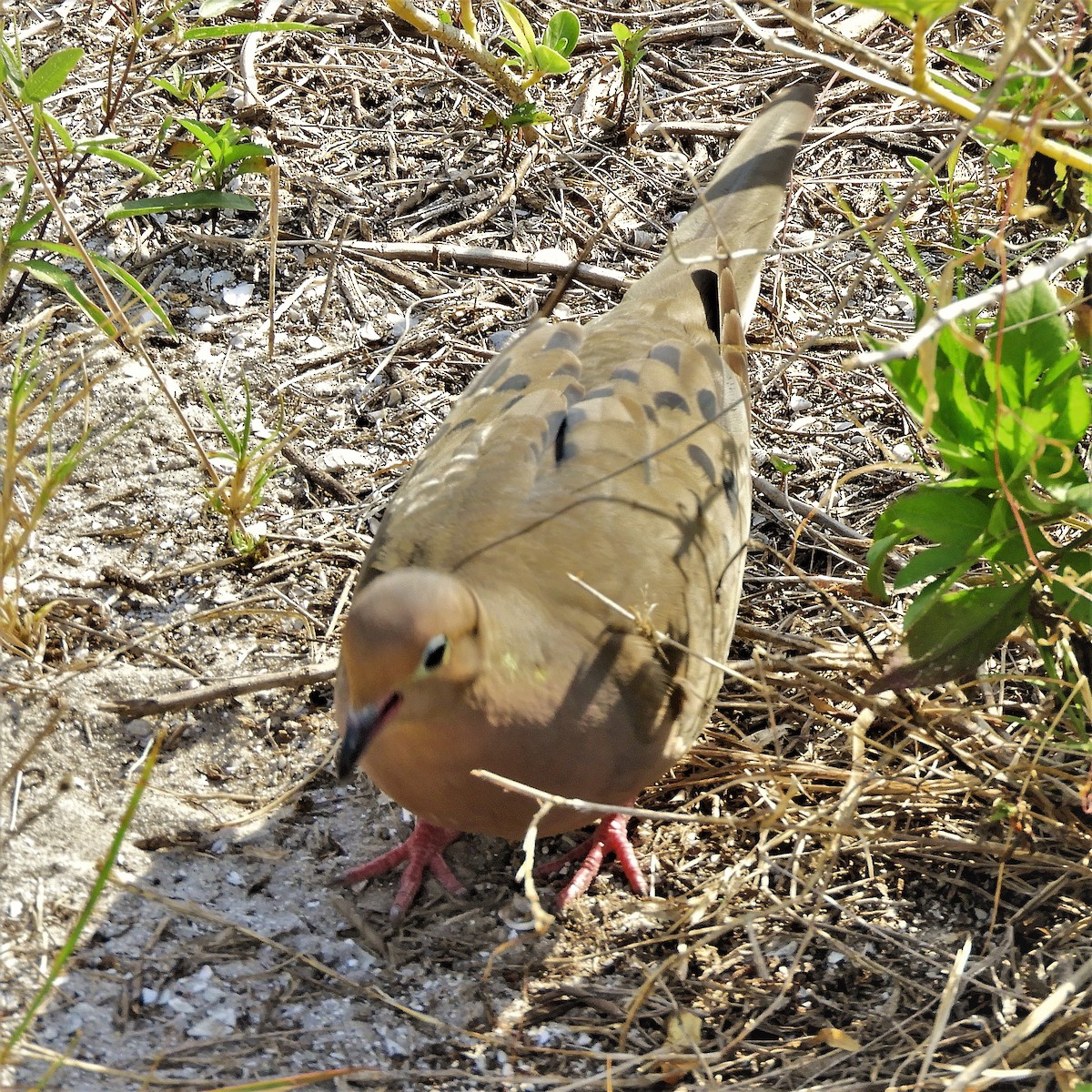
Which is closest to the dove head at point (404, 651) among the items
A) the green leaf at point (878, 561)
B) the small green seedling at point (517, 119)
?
the green leaf at point (878, 561)

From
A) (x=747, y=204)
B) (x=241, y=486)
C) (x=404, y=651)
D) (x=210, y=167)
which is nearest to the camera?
(x=404, y=651)

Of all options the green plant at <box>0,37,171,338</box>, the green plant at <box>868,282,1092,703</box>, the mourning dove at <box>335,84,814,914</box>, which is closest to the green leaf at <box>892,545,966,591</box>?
the green plant at <box>868,282,1092,703</box>

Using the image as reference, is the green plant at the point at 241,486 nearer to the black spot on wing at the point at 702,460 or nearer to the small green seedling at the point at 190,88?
the black spot on wing at the point at 702,460

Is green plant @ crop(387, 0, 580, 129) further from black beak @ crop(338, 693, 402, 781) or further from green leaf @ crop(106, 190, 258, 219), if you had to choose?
black beak @ crop(338, 693, 402, 781)

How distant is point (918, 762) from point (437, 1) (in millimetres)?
3408

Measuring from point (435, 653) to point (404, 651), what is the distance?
75mm

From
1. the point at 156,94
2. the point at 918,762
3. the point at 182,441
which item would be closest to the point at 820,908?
the point at 918,762

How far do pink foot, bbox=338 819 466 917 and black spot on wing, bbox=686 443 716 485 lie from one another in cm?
102

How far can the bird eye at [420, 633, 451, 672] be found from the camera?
232cm

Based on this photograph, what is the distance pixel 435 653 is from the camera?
234 centimetres

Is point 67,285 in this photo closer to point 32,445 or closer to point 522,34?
point 32,445

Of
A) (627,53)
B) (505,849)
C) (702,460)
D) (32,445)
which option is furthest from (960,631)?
(627,53)

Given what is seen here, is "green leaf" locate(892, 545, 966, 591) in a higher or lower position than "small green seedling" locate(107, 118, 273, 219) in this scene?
lower

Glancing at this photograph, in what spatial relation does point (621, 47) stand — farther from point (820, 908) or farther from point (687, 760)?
point (820, 908)
